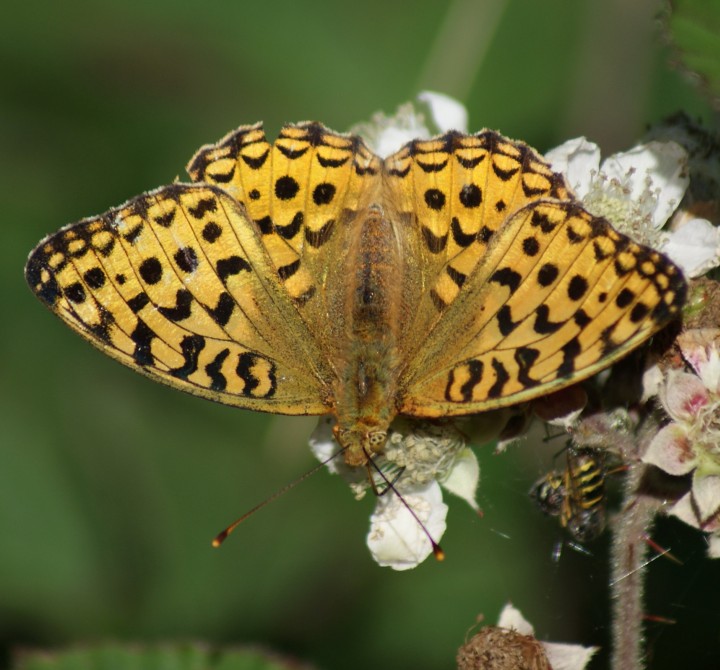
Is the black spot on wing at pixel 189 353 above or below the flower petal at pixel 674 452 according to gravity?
above

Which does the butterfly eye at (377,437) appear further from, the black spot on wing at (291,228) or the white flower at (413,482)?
the black spot on wing at (291,228)

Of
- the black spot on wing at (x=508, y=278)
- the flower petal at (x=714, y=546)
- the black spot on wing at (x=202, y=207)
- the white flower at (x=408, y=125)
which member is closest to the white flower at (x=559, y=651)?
the flower petal at (x=714, y=546)

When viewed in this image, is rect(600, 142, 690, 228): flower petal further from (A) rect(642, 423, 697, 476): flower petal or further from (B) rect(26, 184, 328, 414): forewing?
(B) rect(26, 184, 328, 414): forewing

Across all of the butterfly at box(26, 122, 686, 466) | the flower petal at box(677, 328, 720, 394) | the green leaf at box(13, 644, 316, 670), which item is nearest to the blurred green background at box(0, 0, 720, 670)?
the green leaf at box(13, 644, 316, 670)

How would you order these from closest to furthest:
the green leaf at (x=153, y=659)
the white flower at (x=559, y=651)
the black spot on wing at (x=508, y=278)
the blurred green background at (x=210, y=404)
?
the black spot on wing at (x=508, y=278), the white flower at (x=559, y=651), the green leaf at (x=153, y=659), the blurred green background at (x=210, y=404)

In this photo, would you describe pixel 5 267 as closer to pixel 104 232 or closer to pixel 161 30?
pixel 161 30

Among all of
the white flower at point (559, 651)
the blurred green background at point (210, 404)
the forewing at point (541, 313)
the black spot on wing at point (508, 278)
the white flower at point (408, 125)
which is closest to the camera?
the forewing at point (541, 313)
